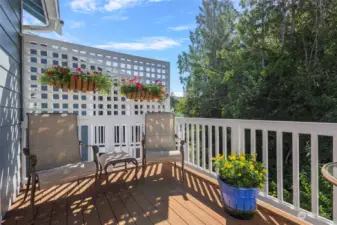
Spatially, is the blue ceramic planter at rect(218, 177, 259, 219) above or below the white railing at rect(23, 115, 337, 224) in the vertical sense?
below

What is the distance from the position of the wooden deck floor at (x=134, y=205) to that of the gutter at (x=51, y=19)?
2861mm

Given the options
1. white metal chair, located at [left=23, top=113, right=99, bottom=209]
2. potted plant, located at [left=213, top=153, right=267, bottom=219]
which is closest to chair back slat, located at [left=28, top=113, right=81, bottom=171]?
white metal chair, located at [left=23, top=113, right=99, bottom=209]

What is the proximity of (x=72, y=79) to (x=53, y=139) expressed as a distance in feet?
2.94

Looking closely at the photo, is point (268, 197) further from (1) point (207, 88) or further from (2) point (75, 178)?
(1) point (207, 88)

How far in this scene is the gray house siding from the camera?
6.65ft

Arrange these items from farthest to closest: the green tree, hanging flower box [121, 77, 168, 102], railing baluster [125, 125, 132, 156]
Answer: the green tree < railing baluster [125, 125, 132, 156] < hanging flower box [121, 77, 168, 102]

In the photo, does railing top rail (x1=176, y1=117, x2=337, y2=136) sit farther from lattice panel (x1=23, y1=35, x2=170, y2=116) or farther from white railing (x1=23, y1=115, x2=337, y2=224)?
lattice panel (x1=23, y1=35, x2=170, y2=116)

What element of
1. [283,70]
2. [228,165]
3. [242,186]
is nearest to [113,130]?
[228,165]

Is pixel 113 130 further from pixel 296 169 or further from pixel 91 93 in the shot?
pixel 296 169

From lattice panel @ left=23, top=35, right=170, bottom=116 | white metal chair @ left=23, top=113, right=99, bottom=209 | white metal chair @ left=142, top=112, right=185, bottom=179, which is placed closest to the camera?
white metal chair @ left=23, top=113, right=99, bottom=209

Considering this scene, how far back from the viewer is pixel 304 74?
295 inches

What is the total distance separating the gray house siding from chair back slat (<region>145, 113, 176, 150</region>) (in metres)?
→ 1.82

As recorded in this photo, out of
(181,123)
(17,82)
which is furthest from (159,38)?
(17,82)

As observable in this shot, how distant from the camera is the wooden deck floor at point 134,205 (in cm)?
201
